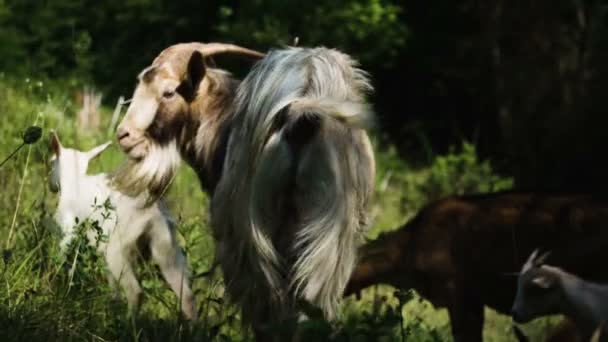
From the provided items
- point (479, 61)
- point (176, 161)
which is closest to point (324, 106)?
point (176, 161)

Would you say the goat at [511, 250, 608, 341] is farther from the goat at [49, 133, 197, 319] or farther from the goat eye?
the goat eye

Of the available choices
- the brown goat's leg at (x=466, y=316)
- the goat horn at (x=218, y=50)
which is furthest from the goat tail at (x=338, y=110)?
the brown goat's leg at (x=466, y=316)

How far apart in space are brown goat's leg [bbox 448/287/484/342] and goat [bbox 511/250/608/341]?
1054mm

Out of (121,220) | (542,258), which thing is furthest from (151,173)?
(542,258)

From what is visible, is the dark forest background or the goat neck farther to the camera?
the dark forest background

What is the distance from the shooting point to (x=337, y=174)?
6.07m

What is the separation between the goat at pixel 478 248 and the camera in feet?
A: 27.2

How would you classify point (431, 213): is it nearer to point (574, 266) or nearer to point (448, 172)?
point (574, 266)

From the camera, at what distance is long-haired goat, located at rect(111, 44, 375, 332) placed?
6.05 metres

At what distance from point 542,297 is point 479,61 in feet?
39.0

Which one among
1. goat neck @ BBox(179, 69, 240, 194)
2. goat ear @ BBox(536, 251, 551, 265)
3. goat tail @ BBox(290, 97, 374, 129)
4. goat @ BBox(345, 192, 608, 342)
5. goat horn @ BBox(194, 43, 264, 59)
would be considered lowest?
goat @ BBox(345, 192, 608, 342)

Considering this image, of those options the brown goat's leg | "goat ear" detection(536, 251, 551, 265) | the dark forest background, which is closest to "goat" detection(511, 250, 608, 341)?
"goat ear" detection(536, 251, 551, 265)

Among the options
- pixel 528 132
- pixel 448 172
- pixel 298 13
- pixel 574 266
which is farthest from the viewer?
pixel 528 132

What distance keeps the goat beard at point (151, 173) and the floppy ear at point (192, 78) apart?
0.25 metres
